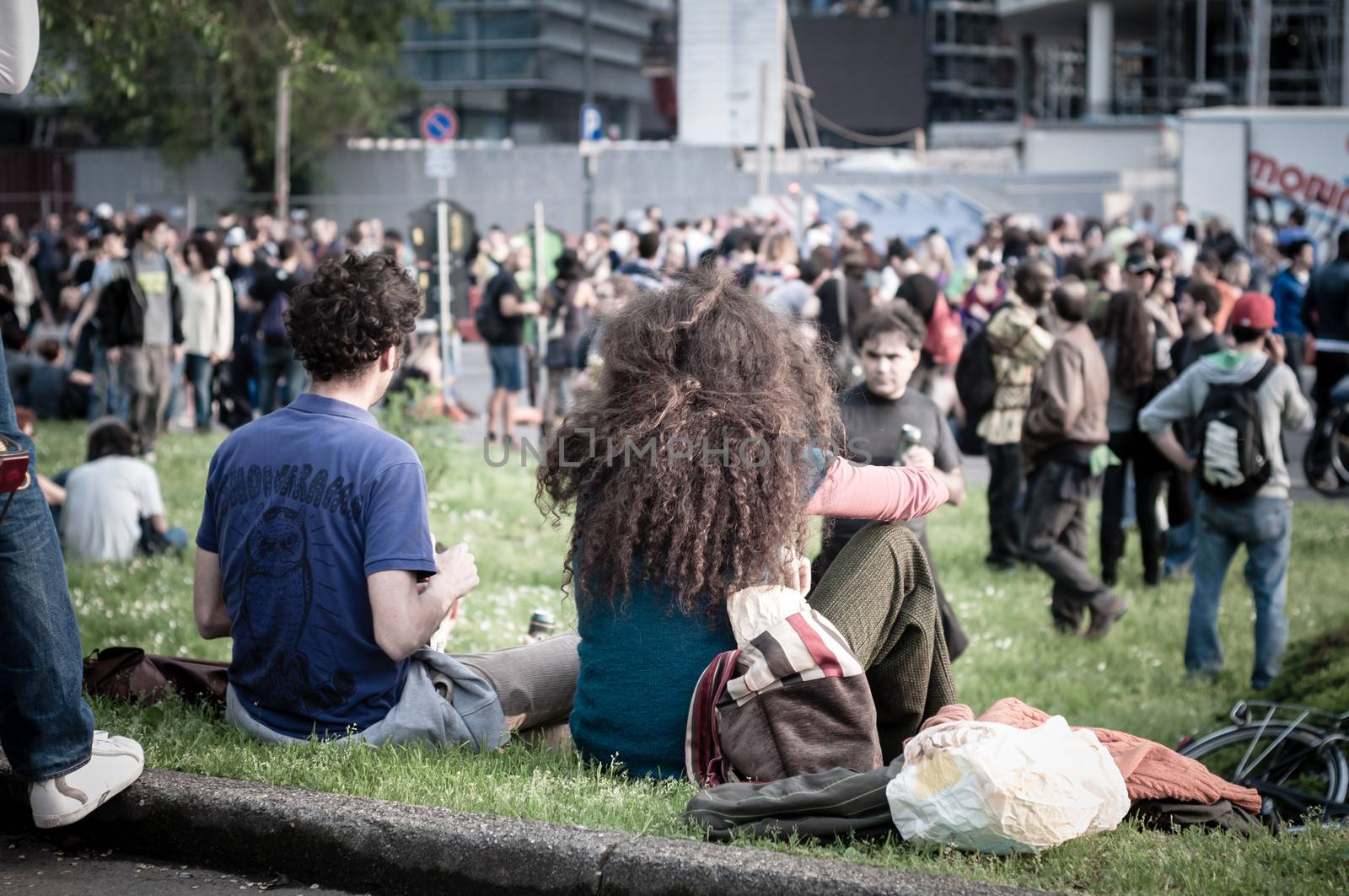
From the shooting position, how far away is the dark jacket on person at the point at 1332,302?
44.5 feet

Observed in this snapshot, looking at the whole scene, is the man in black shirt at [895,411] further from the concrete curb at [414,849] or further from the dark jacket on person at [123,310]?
the dark jacket on person at [123,310]

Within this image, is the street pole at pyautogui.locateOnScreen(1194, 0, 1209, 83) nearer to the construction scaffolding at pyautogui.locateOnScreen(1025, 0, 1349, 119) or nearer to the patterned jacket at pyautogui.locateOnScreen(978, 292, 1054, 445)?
the construction scaffolding at pyautogui.locateOnScreen(1025, 0, 1349, 119)

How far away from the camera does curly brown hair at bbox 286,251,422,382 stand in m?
3.95

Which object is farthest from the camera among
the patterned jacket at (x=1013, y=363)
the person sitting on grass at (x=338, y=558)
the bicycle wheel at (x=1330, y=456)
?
the bicycle wheel at (x=1330, y=456)

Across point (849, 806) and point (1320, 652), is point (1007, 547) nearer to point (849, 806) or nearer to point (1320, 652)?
point (1320, 652)

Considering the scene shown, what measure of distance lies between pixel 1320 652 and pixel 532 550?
5.09 m

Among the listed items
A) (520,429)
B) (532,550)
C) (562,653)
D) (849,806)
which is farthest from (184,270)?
(849,806)

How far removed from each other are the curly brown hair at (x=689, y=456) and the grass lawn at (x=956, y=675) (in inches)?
16.2

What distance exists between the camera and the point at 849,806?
3461 mm

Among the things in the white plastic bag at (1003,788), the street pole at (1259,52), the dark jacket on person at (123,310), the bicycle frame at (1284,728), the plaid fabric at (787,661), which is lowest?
the bicycle frame at (1284,728)

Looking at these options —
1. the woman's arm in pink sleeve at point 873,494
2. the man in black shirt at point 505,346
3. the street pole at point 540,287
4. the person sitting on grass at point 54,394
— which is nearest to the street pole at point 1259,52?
the street pole at point 540,287

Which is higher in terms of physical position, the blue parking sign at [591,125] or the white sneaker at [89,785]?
the blue parking sign at [591,125]

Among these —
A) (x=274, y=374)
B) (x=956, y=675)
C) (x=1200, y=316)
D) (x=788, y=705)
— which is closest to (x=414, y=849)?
(x=788, y=705)

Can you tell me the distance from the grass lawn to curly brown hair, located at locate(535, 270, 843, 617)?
41cm
